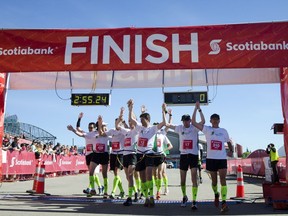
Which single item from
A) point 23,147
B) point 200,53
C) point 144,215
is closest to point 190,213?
point 144,215

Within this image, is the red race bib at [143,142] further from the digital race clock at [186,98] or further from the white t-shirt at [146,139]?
the digital race clock at [186,98]

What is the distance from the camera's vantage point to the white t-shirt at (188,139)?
8.27 metres

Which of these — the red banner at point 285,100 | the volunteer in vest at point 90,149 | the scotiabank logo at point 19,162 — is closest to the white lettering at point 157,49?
the volunteer in vest at point 90,149

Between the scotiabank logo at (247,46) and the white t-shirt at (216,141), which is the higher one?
the scotiabank logo at (247,46)

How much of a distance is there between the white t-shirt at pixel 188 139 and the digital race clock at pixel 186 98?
8.62 feet

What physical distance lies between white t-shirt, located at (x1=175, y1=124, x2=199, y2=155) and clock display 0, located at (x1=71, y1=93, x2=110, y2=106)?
361cm

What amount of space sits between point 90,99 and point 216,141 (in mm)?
5000

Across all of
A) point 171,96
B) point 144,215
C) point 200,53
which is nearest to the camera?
point 144,215

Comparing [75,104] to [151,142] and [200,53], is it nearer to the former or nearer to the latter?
[151,142]

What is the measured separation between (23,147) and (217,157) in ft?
52.3

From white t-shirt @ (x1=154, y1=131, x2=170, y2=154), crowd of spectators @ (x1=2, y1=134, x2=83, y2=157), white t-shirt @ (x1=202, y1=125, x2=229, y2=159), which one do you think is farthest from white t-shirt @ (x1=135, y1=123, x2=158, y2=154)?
crowd of spectators @ (x1=2, y1=134, x2=83, y2=157)

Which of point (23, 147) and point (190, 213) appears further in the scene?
point (23, 147)

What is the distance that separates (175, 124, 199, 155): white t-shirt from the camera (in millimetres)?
8273

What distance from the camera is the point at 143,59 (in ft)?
30.2
